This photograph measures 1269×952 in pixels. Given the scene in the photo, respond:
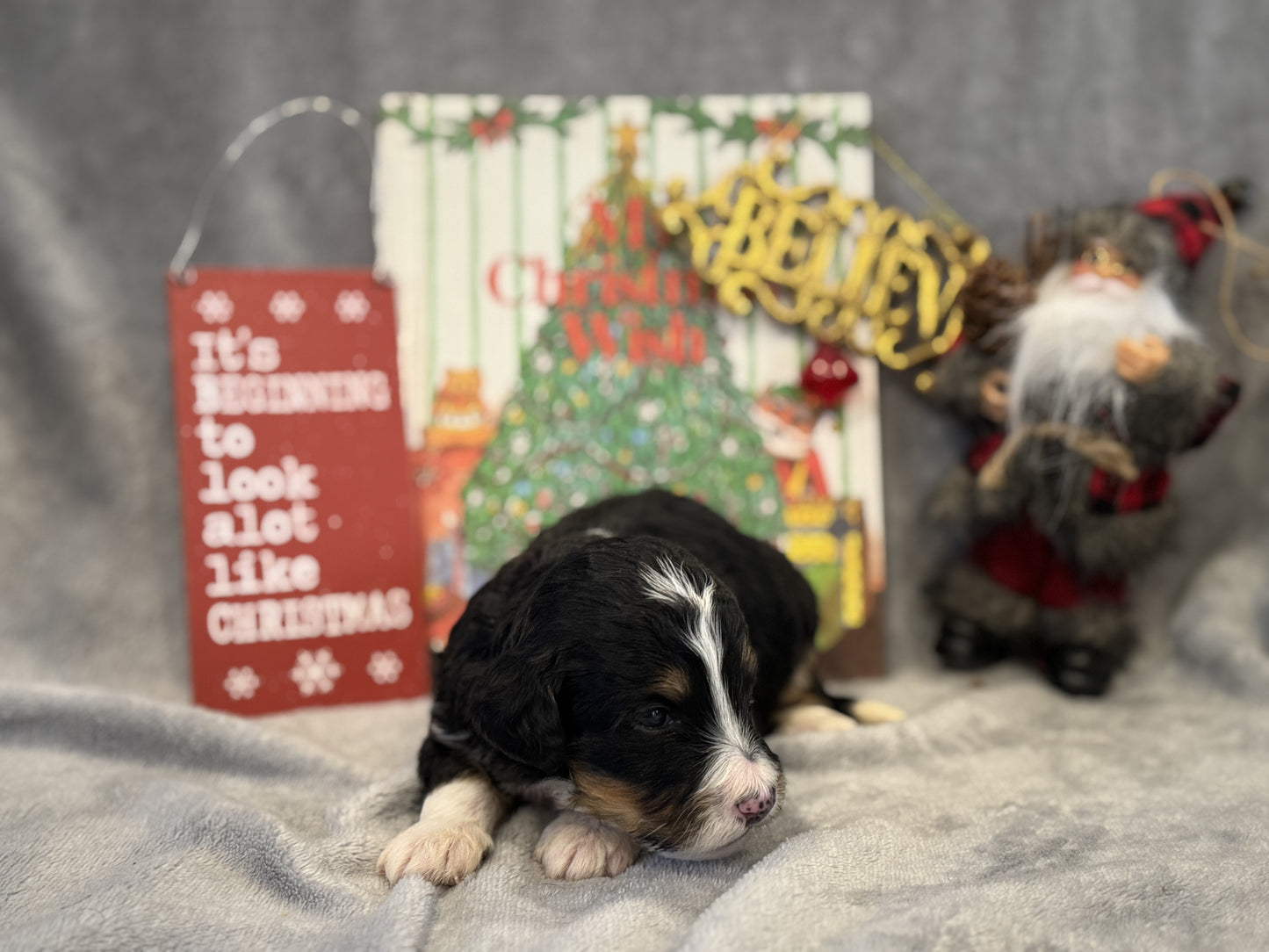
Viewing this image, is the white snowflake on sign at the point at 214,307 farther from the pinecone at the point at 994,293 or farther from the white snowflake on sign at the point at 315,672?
the pinecone at the point at 994,293

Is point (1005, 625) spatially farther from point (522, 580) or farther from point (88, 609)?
point (88, 609)

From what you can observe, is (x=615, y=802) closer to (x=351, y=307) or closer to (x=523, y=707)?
(x=523, y=707)

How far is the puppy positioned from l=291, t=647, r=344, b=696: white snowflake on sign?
2.60 feet

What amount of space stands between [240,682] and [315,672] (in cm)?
17

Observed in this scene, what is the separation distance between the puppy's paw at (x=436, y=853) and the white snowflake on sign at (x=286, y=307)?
1350 mm

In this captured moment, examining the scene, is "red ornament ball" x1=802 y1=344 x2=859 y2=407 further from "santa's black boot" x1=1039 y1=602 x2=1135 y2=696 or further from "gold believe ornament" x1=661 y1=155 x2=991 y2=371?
"santa's black boot" x1=1039 y1=602 x2=1135 y2=696

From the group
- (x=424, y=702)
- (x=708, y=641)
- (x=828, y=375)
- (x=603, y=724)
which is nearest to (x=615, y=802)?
(x=603, y=724)

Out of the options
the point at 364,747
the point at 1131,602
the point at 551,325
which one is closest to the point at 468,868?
the point at 364,747

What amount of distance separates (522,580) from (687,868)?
54 cm

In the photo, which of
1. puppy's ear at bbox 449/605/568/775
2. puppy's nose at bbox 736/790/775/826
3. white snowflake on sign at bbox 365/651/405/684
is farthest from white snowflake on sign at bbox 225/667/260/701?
puppy's nose at bbox 736/790/775/826

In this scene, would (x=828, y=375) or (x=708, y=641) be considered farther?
(x=828, y=375)

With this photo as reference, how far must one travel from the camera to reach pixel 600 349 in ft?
8.55

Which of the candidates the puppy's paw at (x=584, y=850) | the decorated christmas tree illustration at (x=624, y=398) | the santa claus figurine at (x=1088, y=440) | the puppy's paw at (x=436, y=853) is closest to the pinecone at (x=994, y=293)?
the santa claus figurine at (x=1088, y=440)

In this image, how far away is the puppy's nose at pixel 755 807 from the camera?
55.3 inches
